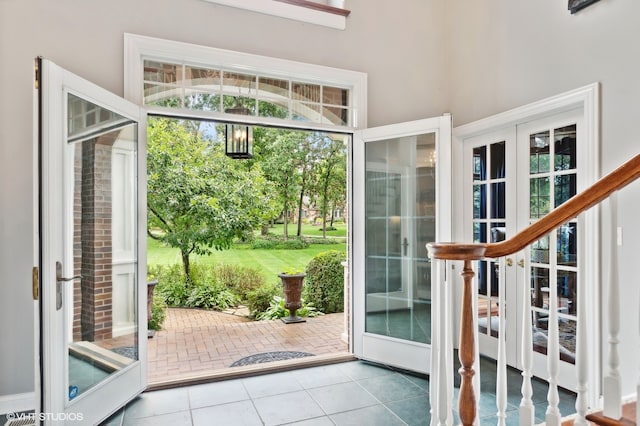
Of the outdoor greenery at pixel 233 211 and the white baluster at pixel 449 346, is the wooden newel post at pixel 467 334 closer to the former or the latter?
the white baluster at pixel 449 346

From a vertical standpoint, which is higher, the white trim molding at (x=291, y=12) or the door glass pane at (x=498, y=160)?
the white trim molding at (x=291, y=12)

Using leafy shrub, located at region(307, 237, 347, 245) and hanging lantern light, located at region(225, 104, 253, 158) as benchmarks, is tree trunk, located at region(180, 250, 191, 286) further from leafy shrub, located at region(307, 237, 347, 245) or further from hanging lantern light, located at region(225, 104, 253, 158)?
hanging lantern light, located at region(225, 104, 253, 158)

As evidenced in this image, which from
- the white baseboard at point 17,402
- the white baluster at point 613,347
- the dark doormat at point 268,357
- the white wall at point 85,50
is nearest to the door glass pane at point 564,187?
the white wall at point 85,50

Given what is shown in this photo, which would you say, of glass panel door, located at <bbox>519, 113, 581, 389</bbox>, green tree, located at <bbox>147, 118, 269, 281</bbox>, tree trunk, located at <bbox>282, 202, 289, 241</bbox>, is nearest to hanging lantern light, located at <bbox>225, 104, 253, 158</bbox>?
green tree, located at <bbox>147, 118, 269, 281</bbox>

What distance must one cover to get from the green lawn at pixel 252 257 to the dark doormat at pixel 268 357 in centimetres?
295

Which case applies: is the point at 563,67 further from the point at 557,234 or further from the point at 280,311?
the point at 280,311

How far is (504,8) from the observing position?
11.3 ft

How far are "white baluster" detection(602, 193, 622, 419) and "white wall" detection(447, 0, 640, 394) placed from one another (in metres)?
1.40

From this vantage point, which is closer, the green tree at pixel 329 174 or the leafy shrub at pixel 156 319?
the leafy shrub at pixel 156 319

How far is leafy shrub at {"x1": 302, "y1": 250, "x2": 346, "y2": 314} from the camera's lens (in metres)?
6.87

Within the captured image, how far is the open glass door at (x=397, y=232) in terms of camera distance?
3387 mm

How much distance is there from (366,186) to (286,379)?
1822 mm

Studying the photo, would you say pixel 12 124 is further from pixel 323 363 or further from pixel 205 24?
pixel 323 363

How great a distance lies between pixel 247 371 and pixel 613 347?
277 cm
